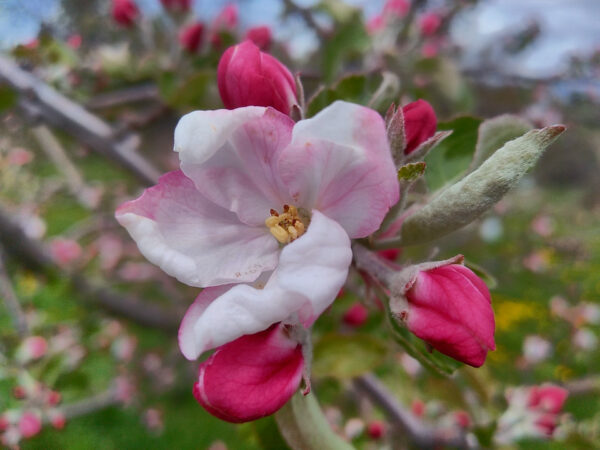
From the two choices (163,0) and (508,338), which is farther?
(508,338)

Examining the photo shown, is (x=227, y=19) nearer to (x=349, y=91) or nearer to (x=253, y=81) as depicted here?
(x=349, y=91)

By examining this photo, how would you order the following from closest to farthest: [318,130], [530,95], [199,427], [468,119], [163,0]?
[318,130] < [468,119] < [163,0] < [199,427] < [530,95]

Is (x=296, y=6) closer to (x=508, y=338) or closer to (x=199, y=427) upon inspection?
(x=199, y=427)

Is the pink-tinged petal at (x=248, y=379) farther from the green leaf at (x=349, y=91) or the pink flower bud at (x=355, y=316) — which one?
the pink flower bud at (x=355, y=316)

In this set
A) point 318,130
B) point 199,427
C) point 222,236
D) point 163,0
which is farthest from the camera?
point 199,427

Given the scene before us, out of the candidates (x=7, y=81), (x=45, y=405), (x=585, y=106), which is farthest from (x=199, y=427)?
(x=585, y=106)

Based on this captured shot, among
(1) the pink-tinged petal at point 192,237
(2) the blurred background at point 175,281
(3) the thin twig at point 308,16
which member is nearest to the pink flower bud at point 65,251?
(2) the blurred background at point 175,281
